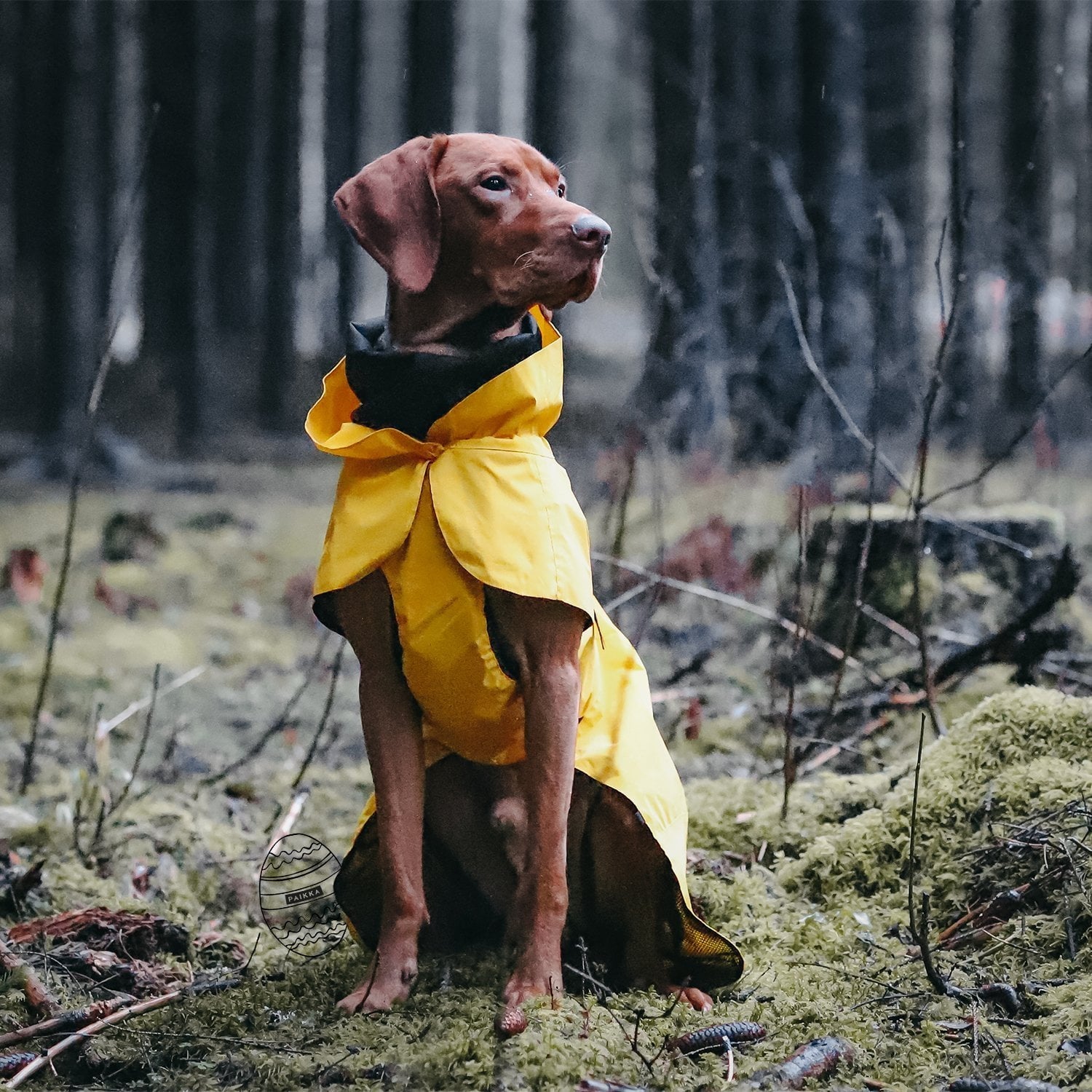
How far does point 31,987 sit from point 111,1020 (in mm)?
299

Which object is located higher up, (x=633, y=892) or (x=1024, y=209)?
(x=1024, y=209)

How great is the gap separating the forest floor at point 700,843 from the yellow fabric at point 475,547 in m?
0.40

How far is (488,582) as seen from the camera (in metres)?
2.25

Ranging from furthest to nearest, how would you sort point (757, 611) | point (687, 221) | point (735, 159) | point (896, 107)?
point (896, 107) → point (735, 159) → point (687, 221) → point (757, 611)

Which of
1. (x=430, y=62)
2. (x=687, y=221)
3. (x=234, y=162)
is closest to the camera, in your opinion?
(x=687, y=221)

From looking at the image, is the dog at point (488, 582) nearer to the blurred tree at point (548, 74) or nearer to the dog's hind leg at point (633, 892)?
the dog's hind leg at point (633, 892)

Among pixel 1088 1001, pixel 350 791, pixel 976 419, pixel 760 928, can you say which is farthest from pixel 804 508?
pixel 976 419

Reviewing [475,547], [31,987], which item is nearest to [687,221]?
[475,547]

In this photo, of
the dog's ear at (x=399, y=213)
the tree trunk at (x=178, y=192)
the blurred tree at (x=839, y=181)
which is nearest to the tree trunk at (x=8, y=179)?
the tree trunk at (x=178, y=192)

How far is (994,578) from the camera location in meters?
4.86

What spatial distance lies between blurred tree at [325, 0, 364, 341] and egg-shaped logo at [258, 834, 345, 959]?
468 inches

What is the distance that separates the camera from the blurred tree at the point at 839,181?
7.73 metres

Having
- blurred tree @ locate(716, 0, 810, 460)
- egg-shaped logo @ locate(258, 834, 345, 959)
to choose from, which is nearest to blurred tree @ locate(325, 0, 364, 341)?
blurred tree @ locate(716, 0, 810, 460)

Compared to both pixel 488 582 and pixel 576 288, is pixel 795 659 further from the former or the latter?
pixel 576 288
